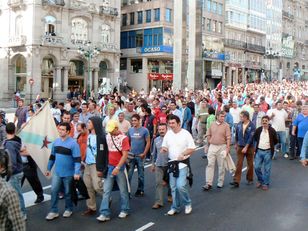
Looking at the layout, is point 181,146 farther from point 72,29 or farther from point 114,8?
point 114,8

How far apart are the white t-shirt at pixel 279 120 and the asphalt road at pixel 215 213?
3925 mm

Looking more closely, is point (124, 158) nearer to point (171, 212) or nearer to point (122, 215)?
point (122, 215)

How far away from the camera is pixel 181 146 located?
7871 mm

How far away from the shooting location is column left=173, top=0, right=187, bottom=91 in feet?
108

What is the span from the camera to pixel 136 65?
55.7m

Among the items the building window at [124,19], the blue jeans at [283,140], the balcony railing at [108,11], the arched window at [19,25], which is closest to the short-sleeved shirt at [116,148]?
the blue jeans at [283,140]

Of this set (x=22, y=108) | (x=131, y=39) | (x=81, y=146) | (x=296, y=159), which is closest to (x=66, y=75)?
(x=131, y=39)

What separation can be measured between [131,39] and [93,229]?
163ft

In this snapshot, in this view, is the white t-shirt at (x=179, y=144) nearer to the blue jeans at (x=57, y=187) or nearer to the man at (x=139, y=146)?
the man at (x=139, y=146)

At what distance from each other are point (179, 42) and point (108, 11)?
1670 centimetres

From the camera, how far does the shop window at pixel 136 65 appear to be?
55.1 m

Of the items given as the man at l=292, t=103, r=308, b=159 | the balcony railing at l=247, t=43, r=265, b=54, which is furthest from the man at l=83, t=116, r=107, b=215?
the balcony railing at l=247, t=43, r=265, b=54

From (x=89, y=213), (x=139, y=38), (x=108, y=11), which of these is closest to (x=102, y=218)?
(x=89, y=213)

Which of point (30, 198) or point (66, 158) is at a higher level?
point (66, 158)
